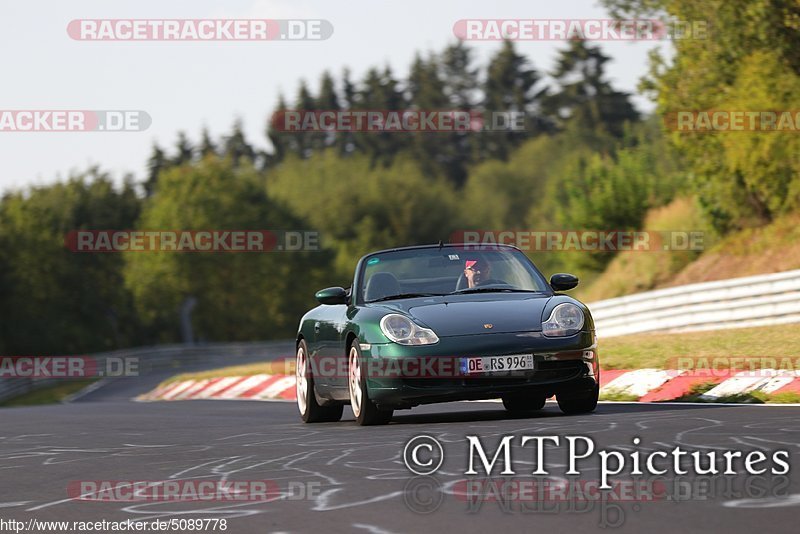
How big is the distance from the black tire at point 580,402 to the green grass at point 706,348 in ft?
11.0

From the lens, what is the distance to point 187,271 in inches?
3519

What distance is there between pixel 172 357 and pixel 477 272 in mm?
41557

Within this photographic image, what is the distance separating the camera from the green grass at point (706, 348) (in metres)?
16.2

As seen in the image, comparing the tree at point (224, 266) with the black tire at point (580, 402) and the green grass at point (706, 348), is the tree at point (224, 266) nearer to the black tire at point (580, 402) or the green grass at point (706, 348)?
the green grass at point (706, 348)

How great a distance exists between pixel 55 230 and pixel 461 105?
6564 cm

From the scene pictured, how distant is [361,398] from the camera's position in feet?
39.9

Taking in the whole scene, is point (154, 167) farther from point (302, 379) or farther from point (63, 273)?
point (302, 379)

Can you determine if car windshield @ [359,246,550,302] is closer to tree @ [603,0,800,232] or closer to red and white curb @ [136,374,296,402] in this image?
red and white curb @ [136,374,296,402]

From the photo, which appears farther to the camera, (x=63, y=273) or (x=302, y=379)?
(x=63, y=273)

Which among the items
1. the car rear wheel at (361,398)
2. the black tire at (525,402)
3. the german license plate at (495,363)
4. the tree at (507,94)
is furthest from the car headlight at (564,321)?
the tree at (507,94)

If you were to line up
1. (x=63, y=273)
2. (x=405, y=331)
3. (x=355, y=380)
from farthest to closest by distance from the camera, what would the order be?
(x=63, y=273)
(x=355, y=380)
(x=405, y=331)

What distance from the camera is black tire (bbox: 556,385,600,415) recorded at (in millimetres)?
12000

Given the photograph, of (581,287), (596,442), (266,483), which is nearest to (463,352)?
(596,442)

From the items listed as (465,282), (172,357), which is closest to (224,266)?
(172,357)
